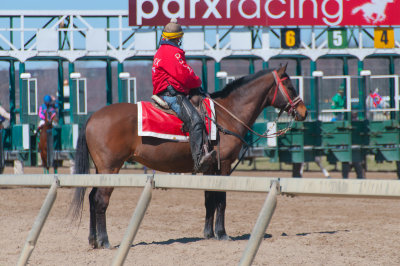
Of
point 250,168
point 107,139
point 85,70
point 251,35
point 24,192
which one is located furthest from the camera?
point 250,168

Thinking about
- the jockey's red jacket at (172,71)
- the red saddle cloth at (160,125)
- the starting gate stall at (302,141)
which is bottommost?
the starting gate stall at (302,141)

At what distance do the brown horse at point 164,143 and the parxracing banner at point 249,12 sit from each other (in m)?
8.50

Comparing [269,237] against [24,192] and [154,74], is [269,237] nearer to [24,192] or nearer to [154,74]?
[154,74]

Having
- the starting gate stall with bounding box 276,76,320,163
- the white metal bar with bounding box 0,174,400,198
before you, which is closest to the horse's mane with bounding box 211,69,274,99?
the white metal bar with bounding box 0,174,400,198

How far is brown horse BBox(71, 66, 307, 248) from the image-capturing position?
6.72 metres

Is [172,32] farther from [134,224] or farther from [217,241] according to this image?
[134,224]

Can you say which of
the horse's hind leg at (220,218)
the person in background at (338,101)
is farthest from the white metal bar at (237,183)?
the person in background at (338,101)

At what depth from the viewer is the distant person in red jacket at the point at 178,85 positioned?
697cm

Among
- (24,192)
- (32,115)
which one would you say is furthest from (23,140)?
(24,192)

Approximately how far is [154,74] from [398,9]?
10925 mm

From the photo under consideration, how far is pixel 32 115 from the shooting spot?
1595 cm

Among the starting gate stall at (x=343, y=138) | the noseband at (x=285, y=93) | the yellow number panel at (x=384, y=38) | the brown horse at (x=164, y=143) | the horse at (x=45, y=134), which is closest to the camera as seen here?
the brown horse at (x=164, y=143)

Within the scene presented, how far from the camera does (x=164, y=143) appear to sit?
23.3 ft

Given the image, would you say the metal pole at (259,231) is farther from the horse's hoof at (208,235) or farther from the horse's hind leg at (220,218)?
the horse's hoof at (208,235)
